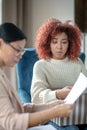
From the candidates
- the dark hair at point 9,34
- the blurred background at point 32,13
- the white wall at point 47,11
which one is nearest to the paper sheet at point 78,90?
→ the dark hair at point 9,34

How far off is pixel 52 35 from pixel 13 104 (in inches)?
39.3

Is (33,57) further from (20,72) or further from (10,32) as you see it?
(10,32)

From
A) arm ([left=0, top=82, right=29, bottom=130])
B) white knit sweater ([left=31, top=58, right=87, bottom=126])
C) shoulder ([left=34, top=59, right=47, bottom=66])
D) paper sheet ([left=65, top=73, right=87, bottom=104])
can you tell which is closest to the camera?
arm ([left=0, top=82, right=29, bottom=130])

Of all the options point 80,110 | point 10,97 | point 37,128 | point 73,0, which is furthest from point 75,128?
point 73,0

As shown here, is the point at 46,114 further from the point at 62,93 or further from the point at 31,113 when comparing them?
the point at 62,93

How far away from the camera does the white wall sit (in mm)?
3262

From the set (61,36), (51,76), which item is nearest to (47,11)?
(61,36)

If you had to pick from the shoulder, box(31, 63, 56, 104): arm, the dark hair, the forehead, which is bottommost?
box(31, 63, 56, 104): arm

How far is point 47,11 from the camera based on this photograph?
133 inches

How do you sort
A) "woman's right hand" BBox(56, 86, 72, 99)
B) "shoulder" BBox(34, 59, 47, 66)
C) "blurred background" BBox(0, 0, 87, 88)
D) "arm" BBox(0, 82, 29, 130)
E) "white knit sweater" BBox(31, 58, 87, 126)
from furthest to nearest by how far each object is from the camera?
"blurred background" BBox(0, 0, 87, 88)
"shoulder" BBox(34, 59, 47, 66)
"white knit sweater" BBox(31, 58, 87, 126)
"woman's right hand" BBox(56, 86, 72, 99)
"arm" BBox(0, 82, 29, 130)

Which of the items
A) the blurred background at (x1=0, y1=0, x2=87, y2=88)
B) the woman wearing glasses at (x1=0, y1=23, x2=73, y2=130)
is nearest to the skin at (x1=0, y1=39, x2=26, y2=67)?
the woman wearing glasses at (x1=0, y1=23, x2=73, y2=130)

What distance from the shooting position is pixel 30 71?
251 cm

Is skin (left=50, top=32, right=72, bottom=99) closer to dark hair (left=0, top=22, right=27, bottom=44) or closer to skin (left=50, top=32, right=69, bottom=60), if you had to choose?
skin (left=50, top=32, right=69, bottom=60)

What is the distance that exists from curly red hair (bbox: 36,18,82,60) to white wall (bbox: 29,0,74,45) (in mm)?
933
